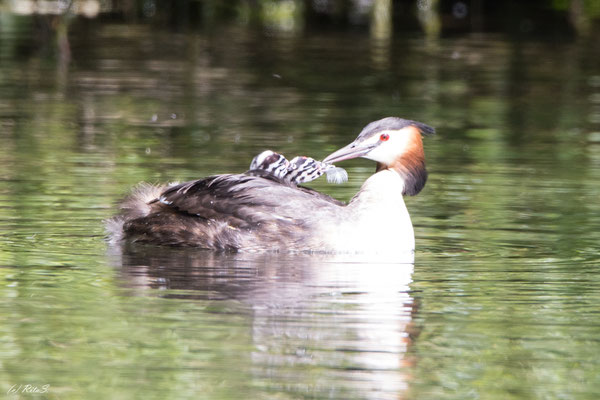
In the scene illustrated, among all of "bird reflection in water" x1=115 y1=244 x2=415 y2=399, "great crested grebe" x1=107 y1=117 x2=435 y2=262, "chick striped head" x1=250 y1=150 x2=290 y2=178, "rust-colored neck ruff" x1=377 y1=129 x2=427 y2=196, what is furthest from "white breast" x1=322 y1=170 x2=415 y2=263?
"chick striped head" x1=250 y1=150 x2=290 y2=178

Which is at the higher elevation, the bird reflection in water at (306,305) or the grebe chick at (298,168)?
the grebe chick at (298,168)

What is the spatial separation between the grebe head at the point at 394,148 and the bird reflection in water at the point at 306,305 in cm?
104

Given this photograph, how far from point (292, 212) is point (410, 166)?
1149 millimetres

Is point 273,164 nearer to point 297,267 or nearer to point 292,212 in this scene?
point 292,212

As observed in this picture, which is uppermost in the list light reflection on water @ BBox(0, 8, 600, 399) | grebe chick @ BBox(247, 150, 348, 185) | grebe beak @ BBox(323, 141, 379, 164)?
grebe beak @ BBox(323, 141, 379, 164)

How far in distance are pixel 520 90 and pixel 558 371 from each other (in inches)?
665

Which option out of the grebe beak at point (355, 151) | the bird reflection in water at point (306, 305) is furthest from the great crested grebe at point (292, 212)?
the bird reflection in water at point (306, 305)

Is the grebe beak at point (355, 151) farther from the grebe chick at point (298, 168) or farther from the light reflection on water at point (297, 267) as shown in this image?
the light reflection on water at point (297, 267)

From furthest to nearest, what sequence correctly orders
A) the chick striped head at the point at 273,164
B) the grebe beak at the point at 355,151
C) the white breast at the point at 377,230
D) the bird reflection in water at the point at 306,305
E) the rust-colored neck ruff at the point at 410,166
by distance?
1. the chick striped head at the point at 273,164
2. the rust-colored neck ruff at the point at 410,166
3. the grebe beak at the point at 355,151
4. the white breast at the point at 377,230
5. the bird reflection in water at the point at 306,305

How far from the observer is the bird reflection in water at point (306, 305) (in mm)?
7004

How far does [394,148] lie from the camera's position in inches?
425

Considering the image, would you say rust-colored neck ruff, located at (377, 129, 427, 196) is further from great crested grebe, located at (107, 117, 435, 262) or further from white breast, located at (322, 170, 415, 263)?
white breast, located at (322, 170, 415, 263)

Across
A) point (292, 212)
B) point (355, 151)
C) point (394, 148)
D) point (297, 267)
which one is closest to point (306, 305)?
point (297, 267)

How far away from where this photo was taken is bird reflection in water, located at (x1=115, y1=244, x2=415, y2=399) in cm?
700
